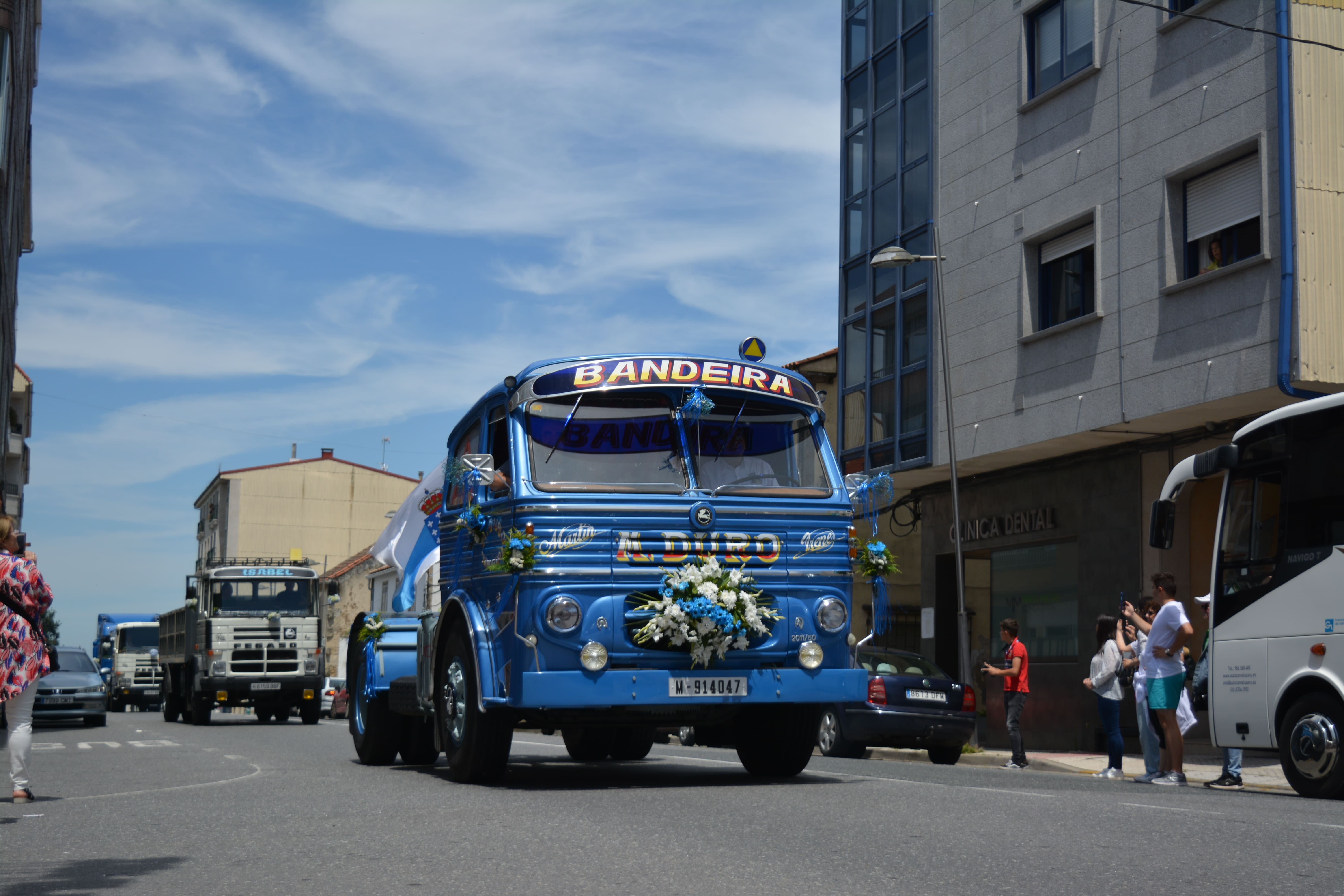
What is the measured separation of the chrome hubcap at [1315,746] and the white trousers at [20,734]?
8.98m

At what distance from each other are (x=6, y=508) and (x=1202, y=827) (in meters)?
56.5

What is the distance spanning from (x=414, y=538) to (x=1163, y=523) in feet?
20.8

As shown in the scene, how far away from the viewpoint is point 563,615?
32.0ft

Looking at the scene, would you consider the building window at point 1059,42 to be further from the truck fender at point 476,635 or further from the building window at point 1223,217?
the truck fender at point 476,635

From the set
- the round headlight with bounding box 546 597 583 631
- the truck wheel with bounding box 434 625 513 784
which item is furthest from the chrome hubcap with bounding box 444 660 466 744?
the round headlight with bounding box 546 597 583 631

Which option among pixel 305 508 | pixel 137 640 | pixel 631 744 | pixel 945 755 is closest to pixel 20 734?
pixel 631 744

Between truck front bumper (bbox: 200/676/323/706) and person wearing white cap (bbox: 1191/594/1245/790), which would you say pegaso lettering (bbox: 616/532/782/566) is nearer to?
person wearing white cap (bbox: 1191/594/1245/790)

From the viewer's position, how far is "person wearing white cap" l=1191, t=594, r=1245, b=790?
1329 centimetres

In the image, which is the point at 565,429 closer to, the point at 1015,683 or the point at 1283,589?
the point at 1283,589

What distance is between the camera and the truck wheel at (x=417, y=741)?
13242 millimetres

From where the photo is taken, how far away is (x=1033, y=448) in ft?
75.7

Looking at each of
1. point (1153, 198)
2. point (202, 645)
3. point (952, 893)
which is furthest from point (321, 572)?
point (952, 893)

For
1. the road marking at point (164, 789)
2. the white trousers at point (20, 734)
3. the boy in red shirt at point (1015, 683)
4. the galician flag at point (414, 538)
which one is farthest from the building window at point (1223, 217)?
the white trousers at point (20, 734)

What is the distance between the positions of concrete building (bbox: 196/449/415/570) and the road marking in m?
74.4
